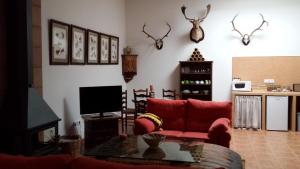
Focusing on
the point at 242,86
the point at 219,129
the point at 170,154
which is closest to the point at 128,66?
the point at 242,86

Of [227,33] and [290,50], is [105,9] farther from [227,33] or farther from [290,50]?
[290,50]

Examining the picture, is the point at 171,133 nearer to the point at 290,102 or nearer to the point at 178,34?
the point at 290,102

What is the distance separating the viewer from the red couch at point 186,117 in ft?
14.6

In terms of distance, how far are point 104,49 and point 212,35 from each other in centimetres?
266

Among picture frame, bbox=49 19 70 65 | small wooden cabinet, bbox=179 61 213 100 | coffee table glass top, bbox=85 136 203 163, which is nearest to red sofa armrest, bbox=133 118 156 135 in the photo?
coffee table glass top, bbox=85 136 203 163

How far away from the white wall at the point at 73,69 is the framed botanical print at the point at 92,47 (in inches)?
4.7

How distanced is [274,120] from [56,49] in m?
4.75

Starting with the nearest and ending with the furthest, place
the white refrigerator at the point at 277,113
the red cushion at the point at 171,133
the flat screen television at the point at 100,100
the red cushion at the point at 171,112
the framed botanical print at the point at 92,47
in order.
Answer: the red cushion at the point at 171,133 → the red cushion at the point at 171,112 → the flat screen television at the point at 100,100 → the framed botanical print at the point at 92,47 → the white refrigerator at the point at 277,113

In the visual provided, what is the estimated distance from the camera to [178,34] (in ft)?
25.2

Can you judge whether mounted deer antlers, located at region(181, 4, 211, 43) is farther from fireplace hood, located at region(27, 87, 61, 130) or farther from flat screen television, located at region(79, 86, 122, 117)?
fireplace hood, located at region(27, 87, 61, 130)

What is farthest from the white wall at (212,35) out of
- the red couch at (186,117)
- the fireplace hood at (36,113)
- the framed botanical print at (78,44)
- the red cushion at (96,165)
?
the red cushion at (96,165)

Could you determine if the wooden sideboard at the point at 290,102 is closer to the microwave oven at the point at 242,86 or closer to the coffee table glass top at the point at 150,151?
the microwave oven at the point at 242,86

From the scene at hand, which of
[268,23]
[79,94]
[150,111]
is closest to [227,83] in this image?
[268,23]

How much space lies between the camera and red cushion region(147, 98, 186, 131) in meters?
4.80
